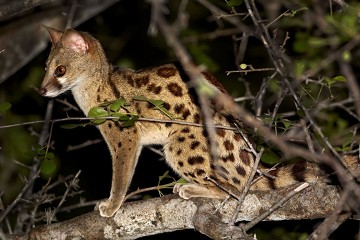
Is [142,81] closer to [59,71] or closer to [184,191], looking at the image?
[59,71]

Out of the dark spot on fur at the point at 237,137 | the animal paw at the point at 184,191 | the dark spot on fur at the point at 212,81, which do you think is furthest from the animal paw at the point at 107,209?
the dark spot on fur at the point at 212,81

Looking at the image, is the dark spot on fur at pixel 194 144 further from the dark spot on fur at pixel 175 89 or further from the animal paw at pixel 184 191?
the dark spot on fur at pixel 175 89

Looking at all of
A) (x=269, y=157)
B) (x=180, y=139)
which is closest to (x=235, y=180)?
(x=180, y=139)

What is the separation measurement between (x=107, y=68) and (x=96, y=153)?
361 centimetres

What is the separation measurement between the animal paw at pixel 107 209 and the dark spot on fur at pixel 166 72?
93cm

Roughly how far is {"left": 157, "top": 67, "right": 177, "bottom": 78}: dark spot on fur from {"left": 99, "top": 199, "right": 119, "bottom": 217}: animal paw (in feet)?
3.05

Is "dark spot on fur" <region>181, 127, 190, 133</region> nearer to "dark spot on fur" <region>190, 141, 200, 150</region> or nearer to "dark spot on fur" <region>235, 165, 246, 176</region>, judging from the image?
"dark spot on fur" <region>190, 141, 200, 150</region>

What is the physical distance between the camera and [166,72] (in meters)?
5.27

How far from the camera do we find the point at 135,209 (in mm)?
4754

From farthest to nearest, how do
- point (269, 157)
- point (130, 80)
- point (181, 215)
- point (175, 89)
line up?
1. point (130, 80)
2. point (175, 89)
3. point (181, 215)
4. point (269, 157)

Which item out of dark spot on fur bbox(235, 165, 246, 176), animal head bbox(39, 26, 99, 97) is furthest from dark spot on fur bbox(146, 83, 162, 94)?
dark spot on fur bbox(235, 165, 246, 176)

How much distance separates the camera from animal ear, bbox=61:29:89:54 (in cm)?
548

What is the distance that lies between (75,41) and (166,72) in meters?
0.75

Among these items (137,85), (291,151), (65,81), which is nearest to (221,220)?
(137,85)
